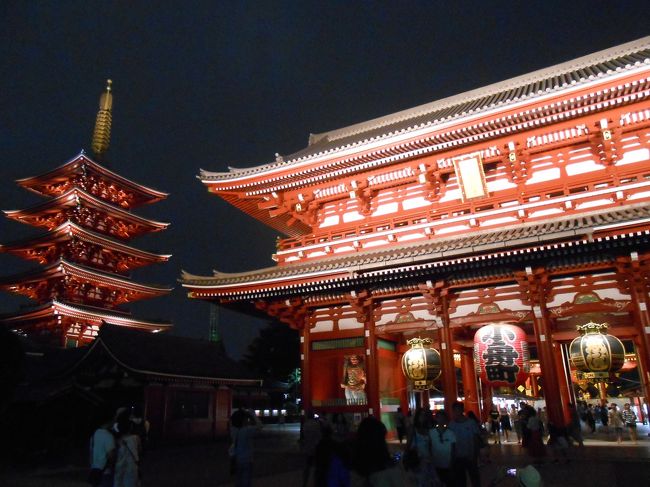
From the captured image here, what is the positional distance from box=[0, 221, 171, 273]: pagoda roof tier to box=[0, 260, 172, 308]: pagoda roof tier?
2.25m

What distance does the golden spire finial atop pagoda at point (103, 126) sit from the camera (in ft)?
149

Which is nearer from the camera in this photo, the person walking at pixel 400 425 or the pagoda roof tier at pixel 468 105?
the pagoda roof tier at pixel 468 105

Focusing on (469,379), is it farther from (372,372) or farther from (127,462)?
(127,462)

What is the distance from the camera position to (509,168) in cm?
1733

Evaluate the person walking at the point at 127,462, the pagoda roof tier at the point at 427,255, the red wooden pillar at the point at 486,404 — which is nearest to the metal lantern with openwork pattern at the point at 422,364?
the pagoda roof tier at the point at 427,255

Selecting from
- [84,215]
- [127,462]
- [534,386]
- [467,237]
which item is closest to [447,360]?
[467,237]

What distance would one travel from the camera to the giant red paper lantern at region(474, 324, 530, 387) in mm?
14492

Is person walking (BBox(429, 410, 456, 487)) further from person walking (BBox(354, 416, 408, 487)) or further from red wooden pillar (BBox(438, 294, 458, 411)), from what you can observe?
red wooden pillar (BBox(438, 294, 458, 411))

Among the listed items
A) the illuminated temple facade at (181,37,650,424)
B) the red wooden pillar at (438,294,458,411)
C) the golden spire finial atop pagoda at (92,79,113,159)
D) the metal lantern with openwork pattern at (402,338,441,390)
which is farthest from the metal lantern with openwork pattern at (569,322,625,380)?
the golden spire finial atop pagoda at (92,79,113,159)

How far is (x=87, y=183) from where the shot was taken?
41.0m

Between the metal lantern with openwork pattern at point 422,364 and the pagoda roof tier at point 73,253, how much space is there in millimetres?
30154

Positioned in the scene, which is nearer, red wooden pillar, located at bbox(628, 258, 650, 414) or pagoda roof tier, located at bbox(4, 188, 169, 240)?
red wooden pillar, located at bbox(628, 258, 650, 414)

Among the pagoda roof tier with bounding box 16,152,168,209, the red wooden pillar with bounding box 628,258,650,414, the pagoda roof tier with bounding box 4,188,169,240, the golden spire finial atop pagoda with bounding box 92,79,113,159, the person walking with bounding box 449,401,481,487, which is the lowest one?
the person walking with bounding box 449,401,481,487

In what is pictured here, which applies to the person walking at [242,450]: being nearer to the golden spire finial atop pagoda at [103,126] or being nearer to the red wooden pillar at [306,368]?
the red wooden pillar at [306,368]
